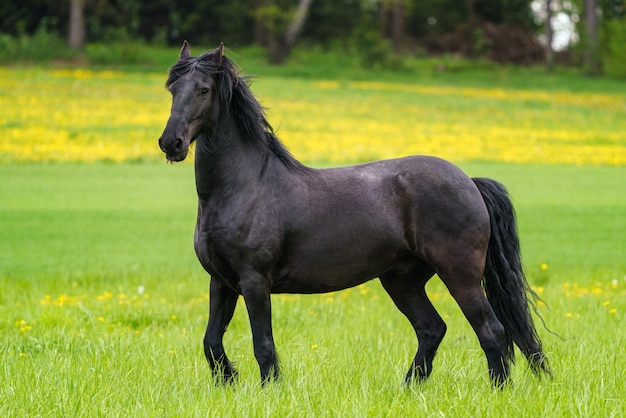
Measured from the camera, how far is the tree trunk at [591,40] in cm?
4731

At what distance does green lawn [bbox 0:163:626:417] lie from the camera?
17.2 feet

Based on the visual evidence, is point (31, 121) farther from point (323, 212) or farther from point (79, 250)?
point (323, 212)

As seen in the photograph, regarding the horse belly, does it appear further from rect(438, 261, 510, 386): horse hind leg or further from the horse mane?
the horse mane

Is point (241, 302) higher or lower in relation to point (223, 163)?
lower

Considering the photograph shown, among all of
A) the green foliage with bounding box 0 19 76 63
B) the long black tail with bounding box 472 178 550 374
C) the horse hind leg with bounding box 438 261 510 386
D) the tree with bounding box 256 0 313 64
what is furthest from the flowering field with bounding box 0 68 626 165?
the horse hind leg with bounding box 438 261 510 386

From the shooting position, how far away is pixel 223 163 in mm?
5672

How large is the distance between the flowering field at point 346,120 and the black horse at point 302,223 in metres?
16.3

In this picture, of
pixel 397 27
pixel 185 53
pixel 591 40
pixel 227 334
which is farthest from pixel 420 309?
pixel 397 27

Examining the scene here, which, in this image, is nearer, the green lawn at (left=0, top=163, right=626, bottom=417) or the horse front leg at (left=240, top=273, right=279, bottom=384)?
the green lawn at (left=0, top=163, right=626, bottom=417)

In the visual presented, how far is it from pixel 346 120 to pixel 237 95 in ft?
84.4

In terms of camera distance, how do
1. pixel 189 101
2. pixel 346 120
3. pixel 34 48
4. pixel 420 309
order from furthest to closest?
pixel 34 48, pixel 346 120, pixel 420 309, pixel 189 101

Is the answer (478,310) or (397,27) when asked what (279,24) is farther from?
(478,310)

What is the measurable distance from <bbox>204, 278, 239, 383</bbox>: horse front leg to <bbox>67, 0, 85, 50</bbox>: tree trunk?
38.6 m

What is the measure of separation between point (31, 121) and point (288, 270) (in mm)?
23533
